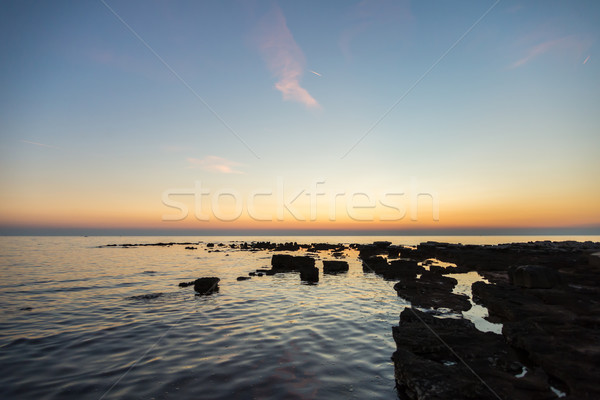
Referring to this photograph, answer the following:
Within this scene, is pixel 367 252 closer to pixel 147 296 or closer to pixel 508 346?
pixel 147 296

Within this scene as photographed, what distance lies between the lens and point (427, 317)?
11492mm

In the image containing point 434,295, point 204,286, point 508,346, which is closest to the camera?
point 508,346

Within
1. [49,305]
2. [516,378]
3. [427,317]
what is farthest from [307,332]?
[49,305]

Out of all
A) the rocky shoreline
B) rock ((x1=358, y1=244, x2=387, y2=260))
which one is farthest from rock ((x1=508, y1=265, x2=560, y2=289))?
rock ((x1=358, y1=244, x2=387, y2=260))

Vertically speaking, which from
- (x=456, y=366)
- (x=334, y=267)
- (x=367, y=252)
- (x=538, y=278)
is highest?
(x=538, y=278)

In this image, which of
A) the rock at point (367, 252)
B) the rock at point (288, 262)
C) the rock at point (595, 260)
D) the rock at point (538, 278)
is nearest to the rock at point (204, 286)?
the rock at point (288, 262)

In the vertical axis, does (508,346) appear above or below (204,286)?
above

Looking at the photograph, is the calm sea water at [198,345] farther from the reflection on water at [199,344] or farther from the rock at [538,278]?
the rock at [538,278]

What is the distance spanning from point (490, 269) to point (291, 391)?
1384 inches

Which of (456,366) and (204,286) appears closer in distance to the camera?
(456,366)

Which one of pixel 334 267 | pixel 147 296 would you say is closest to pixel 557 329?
pixel 147 296

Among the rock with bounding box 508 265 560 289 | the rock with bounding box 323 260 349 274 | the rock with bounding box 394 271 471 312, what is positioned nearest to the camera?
the rock with bounding box 394 271 471 312

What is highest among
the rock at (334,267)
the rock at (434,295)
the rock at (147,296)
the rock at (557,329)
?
the rock at (557,329)

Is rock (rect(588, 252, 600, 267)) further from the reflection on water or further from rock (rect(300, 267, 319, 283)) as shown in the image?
rock (rect(300, 267, 319, 283))
